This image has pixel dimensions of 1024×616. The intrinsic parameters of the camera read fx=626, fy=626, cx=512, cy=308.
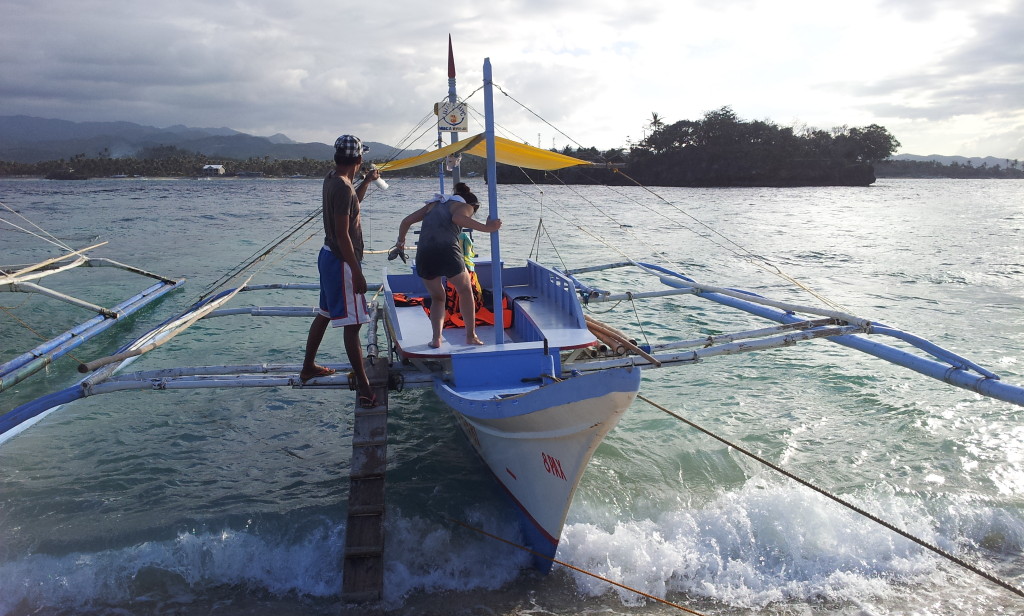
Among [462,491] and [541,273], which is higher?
[541,273]

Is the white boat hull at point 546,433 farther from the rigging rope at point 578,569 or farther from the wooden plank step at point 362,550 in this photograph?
the wooden plank step at point 362,550

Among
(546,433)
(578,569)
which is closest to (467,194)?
(546,433)

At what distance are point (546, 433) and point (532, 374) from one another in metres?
0.90

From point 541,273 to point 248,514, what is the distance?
4510 millimetres

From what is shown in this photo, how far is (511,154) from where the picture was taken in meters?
6.57

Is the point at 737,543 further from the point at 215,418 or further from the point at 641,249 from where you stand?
the point at 641,249

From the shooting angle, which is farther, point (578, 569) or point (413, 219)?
point (413, 219)

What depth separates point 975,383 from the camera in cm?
530

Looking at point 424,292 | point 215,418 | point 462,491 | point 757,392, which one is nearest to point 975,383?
point 757,392

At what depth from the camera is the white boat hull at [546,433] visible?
3975mm

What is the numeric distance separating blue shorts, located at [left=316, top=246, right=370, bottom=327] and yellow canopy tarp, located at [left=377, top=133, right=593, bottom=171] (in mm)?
1739

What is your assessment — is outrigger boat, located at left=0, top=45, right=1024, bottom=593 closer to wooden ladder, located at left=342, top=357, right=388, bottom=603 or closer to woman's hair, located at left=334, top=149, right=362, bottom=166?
wooden ladder, located at left=342, top=357, right=388, bottom=603

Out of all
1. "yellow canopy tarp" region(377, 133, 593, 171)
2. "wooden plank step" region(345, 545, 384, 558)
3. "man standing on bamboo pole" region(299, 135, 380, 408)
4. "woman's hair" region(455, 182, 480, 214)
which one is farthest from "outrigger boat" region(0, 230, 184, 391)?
"woman's hair" region(455, 182, 480, 214)

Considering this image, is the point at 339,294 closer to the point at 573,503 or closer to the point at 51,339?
the point at 573,503
